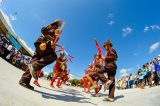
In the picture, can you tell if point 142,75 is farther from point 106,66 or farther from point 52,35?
point 52,35

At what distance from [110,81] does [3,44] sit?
10.6 meters

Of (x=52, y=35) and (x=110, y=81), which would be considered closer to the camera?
(x=52, y=35)

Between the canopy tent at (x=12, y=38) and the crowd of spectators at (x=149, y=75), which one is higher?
the canopy tent at (x=12, y=38)

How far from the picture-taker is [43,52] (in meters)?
5.93

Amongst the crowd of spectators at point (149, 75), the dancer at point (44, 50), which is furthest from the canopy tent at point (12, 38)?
the dancer at point (44, 50)

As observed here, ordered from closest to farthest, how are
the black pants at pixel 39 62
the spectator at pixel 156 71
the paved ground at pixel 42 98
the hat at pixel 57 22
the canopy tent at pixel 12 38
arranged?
the paved ground at pixel 42 98 < the black pants at pixel 39 62 < the hat at pixel 57 22 < the spectator at pixel 156 71 < the canopy tent at pixel 12 38

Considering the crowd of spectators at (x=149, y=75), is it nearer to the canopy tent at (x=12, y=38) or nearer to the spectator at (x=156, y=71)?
the spectator at (x=156, y=71)

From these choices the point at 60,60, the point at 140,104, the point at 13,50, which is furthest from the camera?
the point at 13,50

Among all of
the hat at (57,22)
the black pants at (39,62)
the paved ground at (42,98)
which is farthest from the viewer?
the hat at (57,22)

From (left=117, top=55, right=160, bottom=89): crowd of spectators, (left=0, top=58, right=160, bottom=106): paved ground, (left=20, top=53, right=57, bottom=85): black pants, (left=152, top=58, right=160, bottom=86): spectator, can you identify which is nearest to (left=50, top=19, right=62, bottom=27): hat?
(left=20, top=53, right=57, bottom=85): black pants

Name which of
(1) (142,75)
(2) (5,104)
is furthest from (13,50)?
(2) (5,104)

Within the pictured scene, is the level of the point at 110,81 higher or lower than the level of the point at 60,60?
lower

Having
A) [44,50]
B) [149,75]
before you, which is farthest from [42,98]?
[149,75]

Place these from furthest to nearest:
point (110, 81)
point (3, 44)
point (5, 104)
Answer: point (3, 44) < point (110, 81) < point (5, 104)
